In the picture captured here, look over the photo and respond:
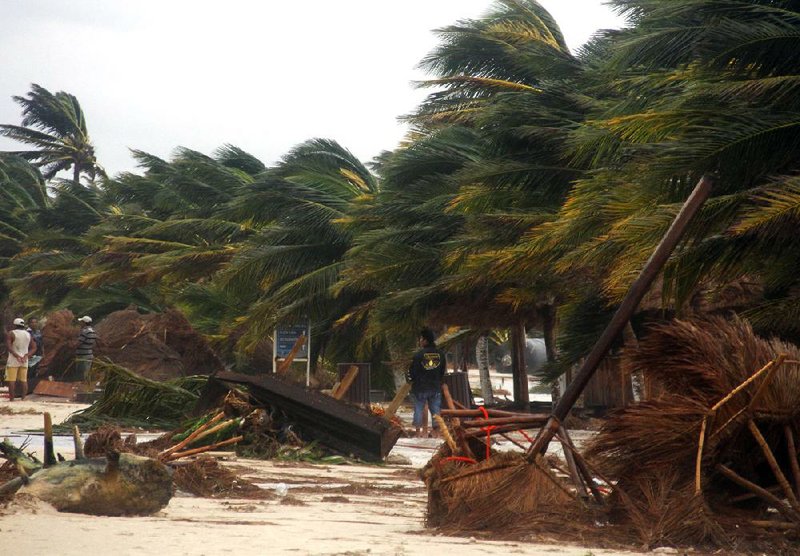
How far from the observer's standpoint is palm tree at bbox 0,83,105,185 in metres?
54.7

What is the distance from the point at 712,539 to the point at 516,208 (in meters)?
10.4

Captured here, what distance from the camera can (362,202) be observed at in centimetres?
2142

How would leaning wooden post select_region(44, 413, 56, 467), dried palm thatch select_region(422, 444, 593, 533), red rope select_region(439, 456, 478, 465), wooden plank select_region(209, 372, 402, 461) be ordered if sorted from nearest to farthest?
1. dried palm thatch select_region(422, 444, 593, 533)
2. red rope select_region(439, 456, 478, 465)
3. leaning wooden post select_region(44, 413, 56, 467)
4. wooden plank select_region(209, 372, 402, 461)

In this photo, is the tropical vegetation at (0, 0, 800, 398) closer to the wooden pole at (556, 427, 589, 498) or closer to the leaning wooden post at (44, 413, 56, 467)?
the wooden pole at (556, 427, 589, 498)

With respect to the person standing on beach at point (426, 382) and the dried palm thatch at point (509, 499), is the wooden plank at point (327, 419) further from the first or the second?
the dried palm thatch at point (509, 499)

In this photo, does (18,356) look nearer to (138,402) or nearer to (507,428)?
(138,402)

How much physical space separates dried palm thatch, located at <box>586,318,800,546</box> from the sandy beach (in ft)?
1.65

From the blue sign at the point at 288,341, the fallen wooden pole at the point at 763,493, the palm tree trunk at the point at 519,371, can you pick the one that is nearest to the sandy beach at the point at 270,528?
the fallen wooden pole at the point at 763,493

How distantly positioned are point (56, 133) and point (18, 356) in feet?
118

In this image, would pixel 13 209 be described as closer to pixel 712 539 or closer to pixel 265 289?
pixel 265 289

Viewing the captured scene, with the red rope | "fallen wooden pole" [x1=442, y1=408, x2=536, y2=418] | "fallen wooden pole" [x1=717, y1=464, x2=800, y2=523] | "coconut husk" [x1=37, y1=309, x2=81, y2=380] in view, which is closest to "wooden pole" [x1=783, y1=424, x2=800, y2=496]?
"fallen wooden pole" [x1=717, y1=464, x2=800, y2=523]

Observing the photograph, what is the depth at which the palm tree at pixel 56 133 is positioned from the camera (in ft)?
179

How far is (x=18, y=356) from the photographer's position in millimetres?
22469

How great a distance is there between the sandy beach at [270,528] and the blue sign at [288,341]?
10.9 meters
